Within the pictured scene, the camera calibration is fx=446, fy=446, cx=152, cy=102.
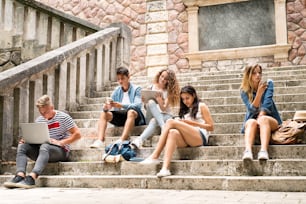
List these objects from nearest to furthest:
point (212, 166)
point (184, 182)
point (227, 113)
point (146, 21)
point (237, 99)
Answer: point (184, 182), point (212, 166), point (227, 113), point (237, 99), point (146, 21)

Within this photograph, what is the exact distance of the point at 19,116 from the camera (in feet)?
16.5

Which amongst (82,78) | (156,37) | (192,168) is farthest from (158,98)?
(156,37)

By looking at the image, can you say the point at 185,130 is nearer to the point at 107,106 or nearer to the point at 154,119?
the point at 154,119

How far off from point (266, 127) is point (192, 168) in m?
0.77

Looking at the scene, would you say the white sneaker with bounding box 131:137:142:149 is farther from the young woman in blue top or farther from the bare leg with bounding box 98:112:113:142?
the young woman in blue top

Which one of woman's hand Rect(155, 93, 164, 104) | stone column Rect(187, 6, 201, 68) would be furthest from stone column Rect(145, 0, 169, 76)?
woman's hand Rect(155, 93, 164, 104)

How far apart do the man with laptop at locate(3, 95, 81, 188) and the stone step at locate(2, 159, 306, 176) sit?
0.18m

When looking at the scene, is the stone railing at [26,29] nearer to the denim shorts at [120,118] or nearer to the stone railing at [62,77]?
the stone railing at [62,77]

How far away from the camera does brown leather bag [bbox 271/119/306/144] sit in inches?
160

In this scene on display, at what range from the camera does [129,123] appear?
4.82 m

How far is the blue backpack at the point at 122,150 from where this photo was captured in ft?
14.2

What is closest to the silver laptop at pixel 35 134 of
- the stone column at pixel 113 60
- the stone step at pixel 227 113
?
the stone step at pixel 227 113

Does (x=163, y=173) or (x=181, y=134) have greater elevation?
(x=181, y=134)

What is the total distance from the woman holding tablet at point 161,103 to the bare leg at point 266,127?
1084mm
